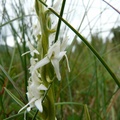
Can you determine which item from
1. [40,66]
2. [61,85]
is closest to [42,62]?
[40,66]

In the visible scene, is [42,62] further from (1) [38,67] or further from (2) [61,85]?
(2) [61,85]

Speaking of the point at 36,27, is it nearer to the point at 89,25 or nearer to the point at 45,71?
the point at 45,71

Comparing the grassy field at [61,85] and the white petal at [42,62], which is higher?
the white petal at [42,62]

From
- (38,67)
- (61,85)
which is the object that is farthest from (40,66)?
(61,85)

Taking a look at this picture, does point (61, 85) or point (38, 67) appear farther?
point (61, 85)

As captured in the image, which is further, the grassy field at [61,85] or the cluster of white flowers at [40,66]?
the grassy field at [61,85]

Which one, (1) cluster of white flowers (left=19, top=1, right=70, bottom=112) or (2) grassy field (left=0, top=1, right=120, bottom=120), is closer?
(1) cluster of white flowers (left=19, top=1, right=70, bottom=112)

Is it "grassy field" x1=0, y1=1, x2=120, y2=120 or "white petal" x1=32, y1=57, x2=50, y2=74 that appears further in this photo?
"grassy field" x1=0, y1=1, x2=120, y2=120

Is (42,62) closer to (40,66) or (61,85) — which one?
(40,66)

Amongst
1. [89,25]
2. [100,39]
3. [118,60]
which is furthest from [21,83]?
[118,60]

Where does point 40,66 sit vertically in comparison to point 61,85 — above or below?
above

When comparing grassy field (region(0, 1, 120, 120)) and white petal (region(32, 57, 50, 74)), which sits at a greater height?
white petal (region(32, 57, 50, 74))
